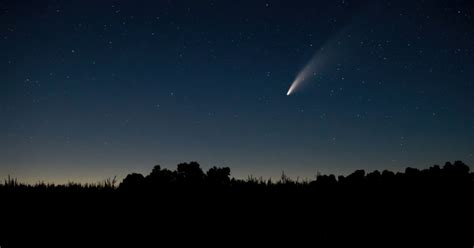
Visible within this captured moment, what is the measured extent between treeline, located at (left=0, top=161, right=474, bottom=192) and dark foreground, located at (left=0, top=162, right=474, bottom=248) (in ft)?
0.08

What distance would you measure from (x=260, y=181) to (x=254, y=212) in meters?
1.50

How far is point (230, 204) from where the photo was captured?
941cm

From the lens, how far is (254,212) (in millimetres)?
9180

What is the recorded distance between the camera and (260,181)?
10.6 m

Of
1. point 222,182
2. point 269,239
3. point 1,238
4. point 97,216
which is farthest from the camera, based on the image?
point 222,182

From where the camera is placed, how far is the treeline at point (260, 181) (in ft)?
31.7

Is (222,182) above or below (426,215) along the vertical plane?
above

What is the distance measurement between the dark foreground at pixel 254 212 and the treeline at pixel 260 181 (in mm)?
24

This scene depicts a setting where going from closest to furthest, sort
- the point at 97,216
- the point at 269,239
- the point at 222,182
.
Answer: the point at 269,239 → the point at 97,216 → the point at 222,182

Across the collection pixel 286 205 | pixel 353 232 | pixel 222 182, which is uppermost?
pixel 222 182

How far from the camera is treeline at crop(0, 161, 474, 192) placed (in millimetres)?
9672

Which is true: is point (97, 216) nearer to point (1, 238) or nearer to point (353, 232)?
point (1, 238)

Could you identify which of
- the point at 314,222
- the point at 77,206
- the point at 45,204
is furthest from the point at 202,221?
the point at 45,204

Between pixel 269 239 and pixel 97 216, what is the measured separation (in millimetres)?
3840
